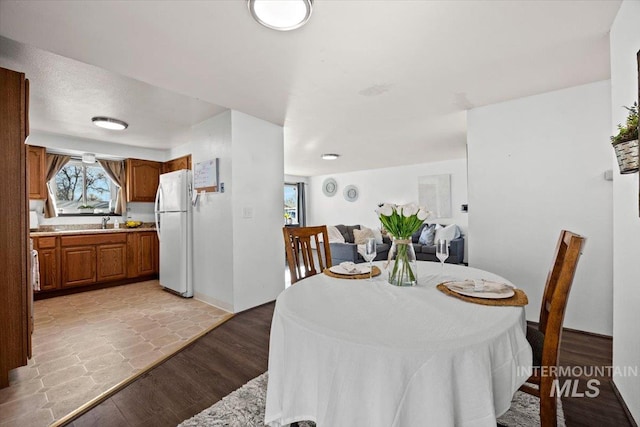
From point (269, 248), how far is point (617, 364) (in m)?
3.02

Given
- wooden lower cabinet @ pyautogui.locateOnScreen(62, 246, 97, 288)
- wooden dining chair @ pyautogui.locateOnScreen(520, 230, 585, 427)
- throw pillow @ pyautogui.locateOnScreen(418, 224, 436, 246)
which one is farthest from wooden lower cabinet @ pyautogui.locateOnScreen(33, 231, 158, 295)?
wooden dining chair @ pyautogui.locateOnScreen(520, 230, 585, 427)

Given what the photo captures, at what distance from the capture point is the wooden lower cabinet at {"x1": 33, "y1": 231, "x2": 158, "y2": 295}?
3.72 metres

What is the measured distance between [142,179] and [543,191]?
5.59 meters

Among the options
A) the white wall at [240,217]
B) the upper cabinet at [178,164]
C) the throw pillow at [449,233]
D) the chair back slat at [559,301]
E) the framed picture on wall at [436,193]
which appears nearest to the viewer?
the chair back slat at [559,301]

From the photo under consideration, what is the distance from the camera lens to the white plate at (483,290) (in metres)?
1.15

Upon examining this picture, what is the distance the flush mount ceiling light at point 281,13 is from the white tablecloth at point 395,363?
58.3 inches

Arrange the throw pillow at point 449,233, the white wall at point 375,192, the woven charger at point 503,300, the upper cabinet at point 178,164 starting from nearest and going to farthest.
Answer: the woven charger at point 503,300, the upper cabinet at point 178,164, the throw pillow at point 449,233, the white wall at point 375,192

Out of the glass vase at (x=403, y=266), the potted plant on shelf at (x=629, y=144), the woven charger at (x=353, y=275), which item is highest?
the potted plant on shelf at (x=629, y=144)

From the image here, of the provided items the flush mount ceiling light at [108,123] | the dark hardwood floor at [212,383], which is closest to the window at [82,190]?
the flush mount ceiling light at [108,123]

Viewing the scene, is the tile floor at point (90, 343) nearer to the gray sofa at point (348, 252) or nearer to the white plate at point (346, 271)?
the white plate at point (346, 271)

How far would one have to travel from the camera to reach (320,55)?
1.98m

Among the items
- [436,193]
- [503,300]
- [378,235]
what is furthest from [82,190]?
[436,193]

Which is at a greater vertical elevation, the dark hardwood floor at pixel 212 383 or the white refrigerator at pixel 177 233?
the white refrigerator at pixel 177 233

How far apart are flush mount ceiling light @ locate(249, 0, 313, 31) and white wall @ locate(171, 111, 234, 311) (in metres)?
1.70
